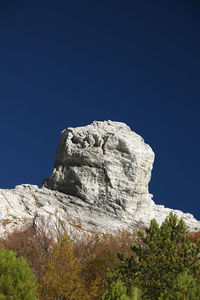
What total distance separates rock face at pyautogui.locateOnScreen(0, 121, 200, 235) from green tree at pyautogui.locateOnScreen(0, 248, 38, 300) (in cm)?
3488

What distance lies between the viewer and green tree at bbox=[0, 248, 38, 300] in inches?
436

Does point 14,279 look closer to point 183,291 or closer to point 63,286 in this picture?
point 183,291

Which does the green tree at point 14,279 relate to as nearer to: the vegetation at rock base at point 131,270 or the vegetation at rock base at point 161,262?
the vegetation at rock base at point 131,270

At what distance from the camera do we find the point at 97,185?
5269 centimetres

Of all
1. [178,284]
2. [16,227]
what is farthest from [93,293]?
[16,227]

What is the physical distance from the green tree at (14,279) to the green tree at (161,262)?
4.47 meters

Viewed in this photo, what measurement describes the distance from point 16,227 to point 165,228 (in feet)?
90.3

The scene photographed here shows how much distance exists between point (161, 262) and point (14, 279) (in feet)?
20.5

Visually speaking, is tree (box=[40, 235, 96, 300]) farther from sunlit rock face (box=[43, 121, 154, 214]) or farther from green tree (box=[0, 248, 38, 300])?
sunlit rock face (box=[43, 121, 154, 214])

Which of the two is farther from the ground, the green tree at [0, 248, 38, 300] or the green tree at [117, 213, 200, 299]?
the green tree at [117, 213, 200, 299]

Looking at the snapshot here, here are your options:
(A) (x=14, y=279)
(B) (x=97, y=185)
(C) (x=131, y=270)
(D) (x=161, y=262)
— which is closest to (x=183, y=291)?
(D) (x=161, y=262)

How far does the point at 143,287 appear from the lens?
14.7m

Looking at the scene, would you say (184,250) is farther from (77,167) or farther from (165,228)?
(77,167)

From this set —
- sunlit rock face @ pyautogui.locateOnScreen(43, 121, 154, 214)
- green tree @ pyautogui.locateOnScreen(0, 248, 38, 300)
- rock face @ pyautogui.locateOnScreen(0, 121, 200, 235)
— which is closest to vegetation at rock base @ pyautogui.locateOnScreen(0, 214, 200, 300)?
green tree @ pyautogui.locateOnScreen(0, 248, 38, 300)
